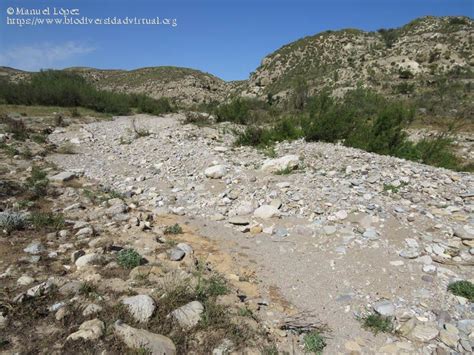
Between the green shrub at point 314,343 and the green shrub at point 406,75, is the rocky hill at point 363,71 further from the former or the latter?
the green shrub at point 314,343

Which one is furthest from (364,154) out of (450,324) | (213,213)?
(450,324)

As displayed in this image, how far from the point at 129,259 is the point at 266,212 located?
264 cm

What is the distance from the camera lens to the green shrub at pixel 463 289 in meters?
3.32

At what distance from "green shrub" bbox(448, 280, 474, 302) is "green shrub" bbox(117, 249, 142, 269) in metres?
3.73

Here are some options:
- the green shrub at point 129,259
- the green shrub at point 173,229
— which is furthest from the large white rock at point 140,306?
the green shrub at point 173,229

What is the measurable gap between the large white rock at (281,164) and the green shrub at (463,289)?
13.0ft

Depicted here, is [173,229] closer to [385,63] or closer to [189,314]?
[189,314]

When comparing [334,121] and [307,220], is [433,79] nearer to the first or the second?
[334,121]

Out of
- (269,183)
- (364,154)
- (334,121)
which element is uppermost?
(334,121)

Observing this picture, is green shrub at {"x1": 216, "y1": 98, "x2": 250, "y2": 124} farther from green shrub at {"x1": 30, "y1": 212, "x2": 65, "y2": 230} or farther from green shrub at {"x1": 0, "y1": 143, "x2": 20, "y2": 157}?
green shrub at {"x1": 30, "y1": 212, "x2": 65, "y2": 230}

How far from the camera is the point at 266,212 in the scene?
5.45 meters

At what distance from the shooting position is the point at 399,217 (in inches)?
193

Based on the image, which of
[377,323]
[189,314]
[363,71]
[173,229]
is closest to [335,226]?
[377,323]

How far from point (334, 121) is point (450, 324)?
7965mm
